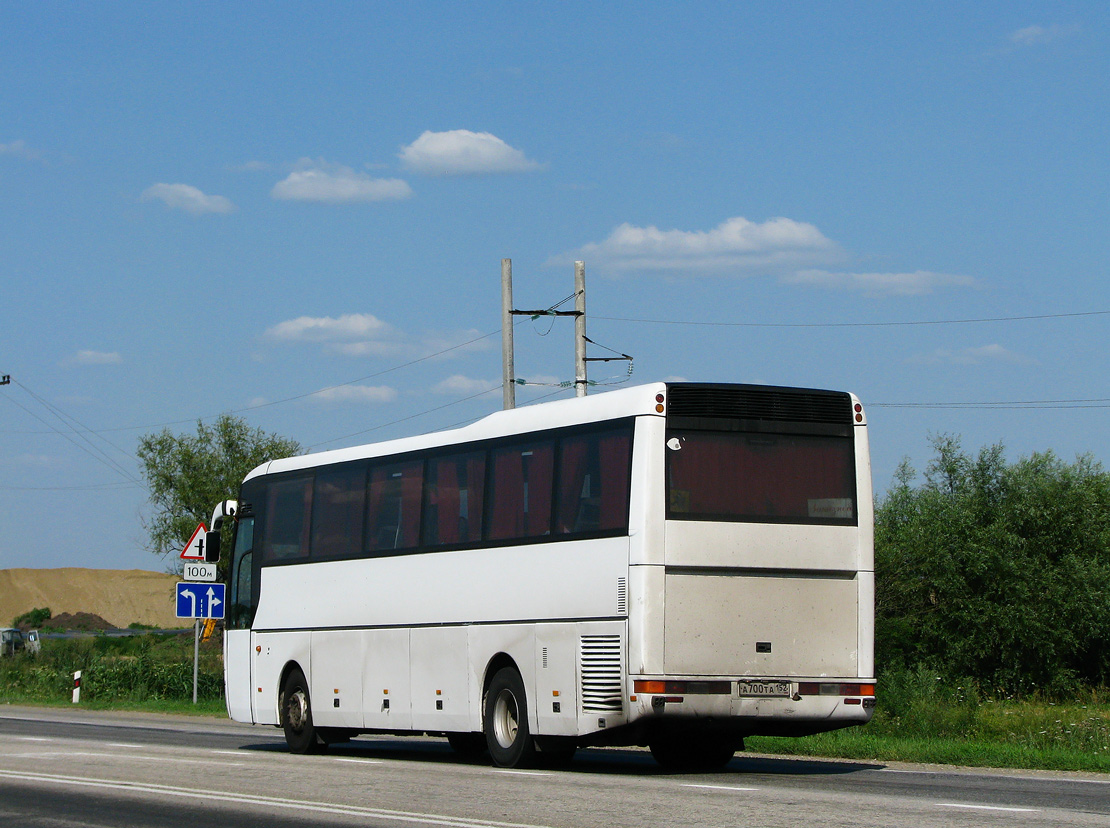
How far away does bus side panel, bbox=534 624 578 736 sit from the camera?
49.5 ft

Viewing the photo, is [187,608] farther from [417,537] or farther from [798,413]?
[798,413]

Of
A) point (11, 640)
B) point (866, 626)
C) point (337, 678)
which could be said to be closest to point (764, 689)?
point (866, 626)

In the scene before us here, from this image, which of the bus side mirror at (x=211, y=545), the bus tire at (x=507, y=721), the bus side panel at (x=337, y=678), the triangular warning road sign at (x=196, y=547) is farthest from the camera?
the triangular warning road sign at (x=196, y=547)

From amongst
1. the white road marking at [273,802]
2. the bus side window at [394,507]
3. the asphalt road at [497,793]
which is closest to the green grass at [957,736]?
the asphalt road at [497,793]

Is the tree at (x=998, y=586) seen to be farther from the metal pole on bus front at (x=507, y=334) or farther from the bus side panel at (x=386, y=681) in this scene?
the bus side panel at (x=386, y=681)

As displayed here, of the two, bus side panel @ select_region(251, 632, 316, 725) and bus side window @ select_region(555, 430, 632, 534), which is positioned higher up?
bus side window @ select_region(555, 430, 632, 534)

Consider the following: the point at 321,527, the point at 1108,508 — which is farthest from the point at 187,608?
the point at 1108,508

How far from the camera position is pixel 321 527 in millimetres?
19703

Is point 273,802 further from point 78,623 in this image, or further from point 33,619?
point 33,619

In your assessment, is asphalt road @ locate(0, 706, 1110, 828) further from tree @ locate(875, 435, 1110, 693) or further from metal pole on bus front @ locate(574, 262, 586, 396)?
tree @ locate(875, 435, 1110, 693)

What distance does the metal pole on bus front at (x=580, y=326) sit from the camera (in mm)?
32656

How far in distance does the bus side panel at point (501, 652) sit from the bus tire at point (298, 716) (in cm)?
364

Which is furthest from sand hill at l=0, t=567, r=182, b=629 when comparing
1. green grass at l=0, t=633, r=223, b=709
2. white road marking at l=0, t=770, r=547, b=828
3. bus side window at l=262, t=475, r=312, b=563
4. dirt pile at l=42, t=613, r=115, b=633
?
white road marking at l=0, t=770, r=547, b=828

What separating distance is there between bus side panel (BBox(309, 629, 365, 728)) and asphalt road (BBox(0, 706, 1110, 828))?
21.8 inches
